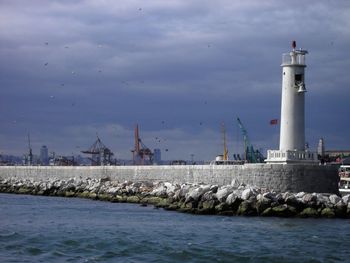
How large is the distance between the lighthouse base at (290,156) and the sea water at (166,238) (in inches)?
223

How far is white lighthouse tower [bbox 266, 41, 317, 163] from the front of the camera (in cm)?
3288

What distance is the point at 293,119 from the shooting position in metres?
33.0

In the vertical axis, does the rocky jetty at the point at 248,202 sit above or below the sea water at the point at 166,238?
above

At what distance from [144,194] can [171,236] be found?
15.6m

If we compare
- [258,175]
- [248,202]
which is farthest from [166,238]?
[258,175]

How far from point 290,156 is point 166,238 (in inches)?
466

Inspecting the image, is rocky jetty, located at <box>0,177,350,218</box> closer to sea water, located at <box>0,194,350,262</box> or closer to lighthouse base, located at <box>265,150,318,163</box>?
sea water, located at <box>0,194,350,262</box>

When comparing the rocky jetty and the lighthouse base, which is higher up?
the lighthouse base

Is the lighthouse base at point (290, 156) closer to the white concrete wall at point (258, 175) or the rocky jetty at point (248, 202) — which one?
the white concrete wall at point (258, 175)

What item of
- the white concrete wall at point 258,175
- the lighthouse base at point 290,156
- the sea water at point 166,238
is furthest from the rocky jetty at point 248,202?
the lighthouse base at point 290,156

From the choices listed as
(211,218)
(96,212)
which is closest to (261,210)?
(211,218)

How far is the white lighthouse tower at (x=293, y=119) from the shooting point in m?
32.9

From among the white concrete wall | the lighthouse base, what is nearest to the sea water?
the white concrete wall

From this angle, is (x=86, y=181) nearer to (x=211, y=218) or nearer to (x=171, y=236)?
(x=211, y=218)
